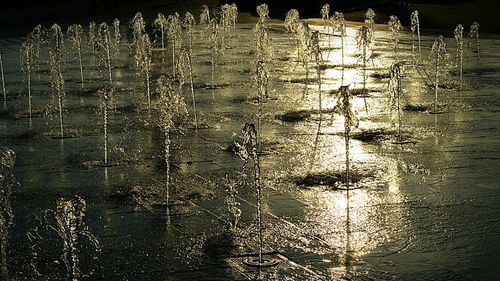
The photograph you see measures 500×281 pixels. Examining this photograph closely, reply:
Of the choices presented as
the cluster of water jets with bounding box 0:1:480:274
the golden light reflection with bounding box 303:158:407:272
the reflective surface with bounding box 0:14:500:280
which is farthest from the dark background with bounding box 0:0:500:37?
the golden light reflection with bounding box 303:158:407:272

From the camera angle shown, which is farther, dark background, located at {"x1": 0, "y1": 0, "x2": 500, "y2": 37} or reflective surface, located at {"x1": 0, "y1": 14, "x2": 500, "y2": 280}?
dark background, located at {"x1": 0, "y1": 0, "x2": 500, "y2": 37}

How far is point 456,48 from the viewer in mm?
20703

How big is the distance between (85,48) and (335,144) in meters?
14.7

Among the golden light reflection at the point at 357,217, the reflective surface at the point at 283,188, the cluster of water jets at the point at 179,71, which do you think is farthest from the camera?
the cluster of water jets at the point at 179,71

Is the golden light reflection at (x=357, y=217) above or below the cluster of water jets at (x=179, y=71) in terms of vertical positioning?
Answer: below

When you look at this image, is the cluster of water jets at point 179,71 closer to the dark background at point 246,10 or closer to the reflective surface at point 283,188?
the reflective surface at point 283,188

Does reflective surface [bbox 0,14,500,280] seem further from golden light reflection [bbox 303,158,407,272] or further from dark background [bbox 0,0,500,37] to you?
dark background [bbox 0,0,500,37]

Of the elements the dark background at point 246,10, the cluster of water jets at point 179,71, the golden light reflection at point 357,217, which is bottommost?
the golden light reflection at point 357,217

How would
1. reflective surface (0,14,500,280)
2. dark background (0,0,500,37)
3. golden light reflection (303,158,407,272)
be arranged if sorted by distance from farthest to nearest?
dark background (0,0,500,37)
golden light reflection (303,158,407,272)
reflective surface (0,14,500,280)

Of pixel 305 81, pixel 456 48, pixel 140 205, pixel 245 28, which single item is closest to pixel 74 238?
pixel 140 205

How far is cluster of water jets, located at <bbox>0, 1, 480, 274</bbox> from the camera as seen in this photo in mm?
7434

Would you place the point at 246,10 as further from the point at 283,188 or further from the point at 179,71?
the point at 283,188

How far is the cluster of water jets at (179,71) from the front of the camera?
7434 mm

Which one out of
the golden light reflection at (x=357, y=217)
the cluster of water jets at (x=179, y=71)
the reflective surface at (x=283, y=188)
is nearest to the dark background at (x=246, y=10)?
the cluster of water jets at (x=179, y=71)
